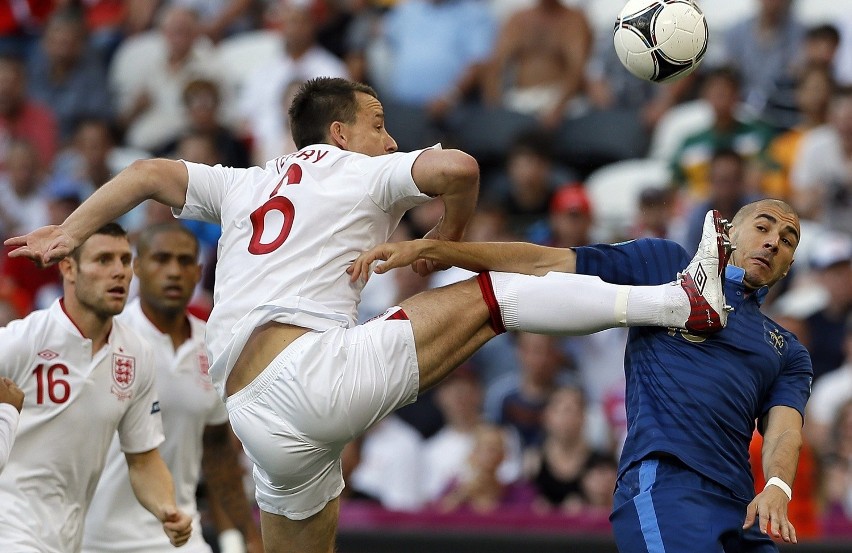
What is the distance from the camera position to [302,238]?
5926 mm

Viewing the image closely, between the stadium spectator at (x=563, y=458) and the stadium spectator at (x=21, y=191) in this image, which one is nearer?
the stadium spectator at (x=563, y=458)

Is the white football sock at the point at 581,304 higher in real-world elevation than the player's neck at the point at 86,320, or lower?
higher

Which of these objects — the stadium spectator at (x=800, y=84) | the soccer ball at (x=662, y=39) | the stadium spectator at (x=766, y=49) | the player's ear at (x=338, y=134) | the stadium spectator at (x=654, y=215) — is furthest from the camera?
the stadium spectator at (x=766, y=49)

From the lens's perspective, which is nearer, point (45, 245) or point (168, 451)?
point (45, 245)

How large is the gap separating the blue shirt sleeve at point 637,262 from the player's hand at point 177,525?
2235 millimetres

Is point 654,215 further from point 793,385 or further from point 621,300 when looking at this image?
point 621,300

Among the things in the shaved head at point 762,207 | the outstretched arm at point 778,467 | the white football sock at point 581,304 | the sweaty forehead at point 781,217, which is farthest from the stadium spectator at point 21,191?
the outstretched arm at point 778,467

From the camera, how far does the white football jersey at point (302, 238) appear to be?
589 cm

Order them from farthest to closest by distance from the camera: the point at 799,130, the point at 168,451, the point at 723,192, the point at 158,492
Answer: the point at 799,130 < the point at 723,192 < the point at 168,451 < the point at 158,492

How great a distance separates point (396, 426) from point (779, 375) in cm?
509

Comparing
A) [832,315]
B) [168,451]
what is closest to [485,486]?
[832,315]

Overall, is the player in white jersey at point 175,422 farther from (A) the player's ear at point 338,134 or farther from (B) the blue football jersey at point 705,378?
(B) the blue football jersey at point 705,378

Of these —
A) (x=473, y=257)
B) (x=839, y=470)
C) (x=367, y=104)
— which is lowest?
(x=839, y=470)

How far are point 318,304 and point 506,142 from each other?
7089mm
